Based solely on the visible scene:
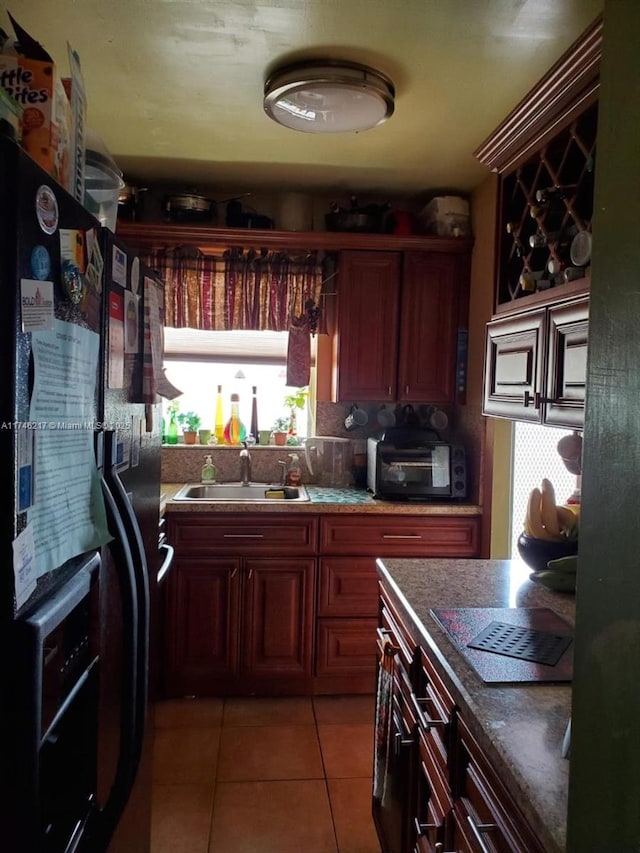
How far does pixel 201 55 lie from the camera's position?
2088mm

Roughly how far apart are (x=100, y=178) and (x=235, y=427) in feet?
8.05

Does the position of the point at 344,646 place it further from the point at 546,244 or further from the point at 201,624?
the point at 546,244

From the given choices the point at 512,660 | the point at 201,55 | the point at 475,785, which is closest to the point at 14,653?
the point at 475,785

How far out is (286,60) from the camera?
2113 millimetres

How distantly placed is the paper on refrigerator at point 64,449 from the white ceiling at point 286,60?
1.40 metres

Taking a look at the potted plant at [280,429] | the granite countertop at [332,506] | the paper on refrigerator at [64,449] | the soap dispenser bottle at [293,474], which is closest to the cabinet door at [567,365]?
the paper on refrigerator at [64,449]

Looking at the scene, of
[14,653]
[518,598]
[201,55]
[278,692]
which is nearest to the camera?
[14,653]

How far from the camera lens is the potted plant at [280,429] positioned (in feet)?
12.2

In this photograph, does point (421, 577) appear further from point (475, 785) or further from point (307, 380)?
point (307, 380)

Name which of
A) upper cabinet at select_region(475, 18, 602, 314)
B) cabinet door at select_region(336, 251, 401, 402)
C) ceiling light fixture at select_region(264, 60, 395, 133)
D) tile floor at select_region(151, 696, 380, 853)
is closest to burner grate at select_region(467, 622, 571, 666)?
upper cabinet at select_region(475, 18, 602, 314)

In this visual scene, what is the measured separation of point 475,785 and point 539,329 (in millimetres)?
1226

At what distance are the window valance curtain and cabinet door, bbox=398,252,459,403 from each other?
0.48 m

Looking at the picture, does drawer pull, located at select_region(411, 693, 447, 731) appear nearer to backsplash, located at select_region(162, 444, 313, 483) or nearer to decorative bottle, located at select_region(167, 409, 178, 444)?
backsplash, located at select_region(162, 444, 313, 483)

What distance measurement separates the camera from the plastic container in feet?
4.26
